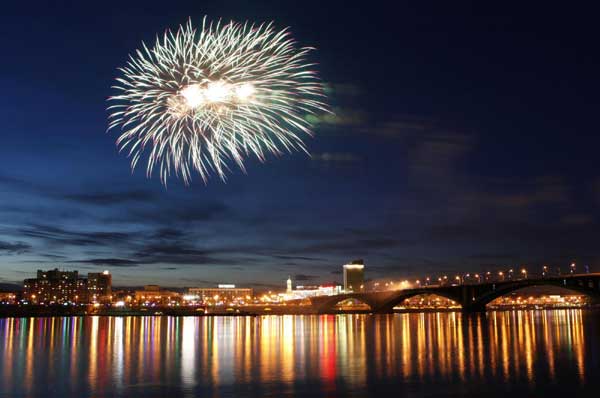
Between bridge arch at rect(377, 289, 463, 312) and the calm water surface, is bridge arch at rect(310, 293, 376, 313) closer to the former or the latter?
bridge arch at rect(377, 289, 463, 312)

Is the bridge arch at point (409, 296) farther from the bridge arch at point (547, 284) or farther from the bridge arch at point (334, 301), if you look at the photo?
the bridge arch at point (547, 284)

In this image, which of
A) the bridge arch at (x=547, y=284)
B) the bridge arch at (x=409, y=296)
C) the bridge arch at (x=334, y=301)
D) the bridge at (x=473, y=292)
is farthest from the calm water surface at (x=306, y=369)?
the bridge arch at (x=334, y=301)

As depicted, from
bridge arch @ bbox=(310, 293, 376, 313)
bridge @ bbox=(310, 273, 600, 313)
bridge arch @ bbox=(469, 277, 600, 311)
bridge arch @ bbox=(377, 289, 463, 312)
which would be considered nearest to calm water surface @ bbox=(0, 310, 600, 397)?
bridge arch @ bbox=(469, 277, 600, 311)

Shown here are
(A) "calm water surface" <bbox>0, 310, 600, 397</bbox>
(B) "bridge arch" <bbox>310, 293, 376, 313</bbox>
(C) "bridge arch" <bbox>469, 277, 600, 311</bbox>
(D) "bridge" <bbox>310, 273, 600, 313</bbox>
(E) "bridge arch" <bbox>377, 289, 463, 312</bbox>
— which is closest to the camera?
(A) "calm water surface" <bbox>0, 310, 600, 397</bbox>

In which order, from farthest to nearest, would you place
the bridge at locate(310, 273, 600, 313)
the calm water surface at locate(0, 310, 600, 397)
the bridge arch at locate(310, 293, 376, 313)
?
the bridge arch at locate(310, 293, 376, 313) → the bridge at locate(310, 273, 600, 313) → the calm water surface at locate(0, 310, 600, 397)

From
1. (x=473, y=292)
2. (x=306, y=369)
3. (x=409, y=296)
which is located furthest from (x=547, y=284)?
(x=306, y=369)

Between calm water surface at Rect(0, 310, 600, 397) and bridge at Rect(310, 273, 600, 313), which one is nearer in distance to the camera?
calm water surface at Rect(0, 310, 600, 397)

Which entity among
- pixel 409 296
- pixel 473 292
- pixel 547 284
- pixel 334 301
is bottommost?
pixel 334 301

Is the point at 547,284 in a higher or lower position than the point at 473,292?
higher

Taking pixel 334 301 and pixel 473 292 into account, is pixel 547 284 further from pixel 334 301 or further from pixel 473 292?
pixel 334 301
